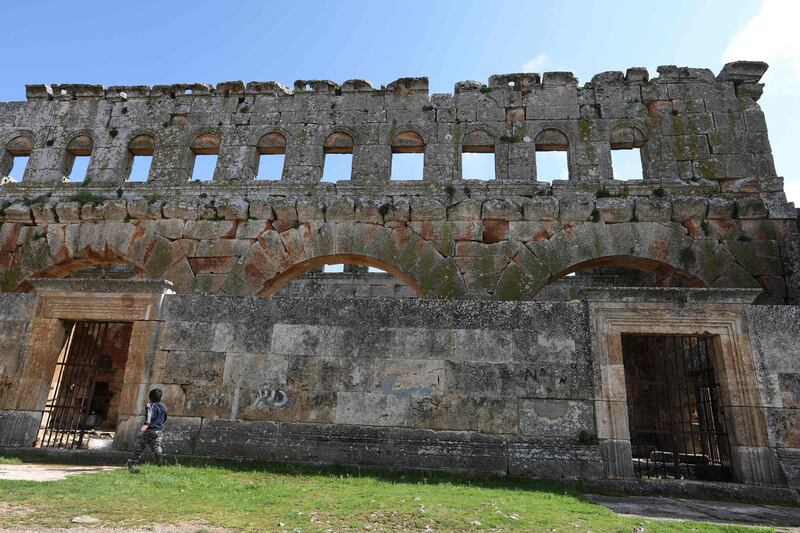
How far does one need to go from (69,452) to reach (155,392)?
1.55 m

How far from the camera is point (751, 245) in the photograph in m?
11.0

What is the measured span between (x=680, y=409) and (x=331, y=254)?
24.2ft

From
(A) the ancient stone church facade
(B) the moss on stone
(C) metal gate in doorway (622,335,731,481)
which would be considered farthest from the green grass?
(B) the moss on stone

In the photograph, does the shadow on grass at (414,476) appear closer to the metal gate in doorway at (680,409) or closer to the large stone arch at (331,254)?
the metal gate in doorway at (680,409)

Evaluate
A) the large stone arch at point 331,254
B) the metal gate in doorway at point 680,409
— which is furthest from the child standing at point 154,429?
the metal gate in doorway at point 680,409

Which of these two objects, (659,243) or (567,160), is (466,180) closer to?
(567,160)

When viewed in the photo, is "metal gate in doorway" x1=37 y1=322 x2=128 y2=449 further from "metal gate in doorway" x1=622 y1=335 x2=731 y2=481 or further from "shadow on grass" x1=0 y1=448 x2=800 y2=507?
"metal gate in doorway" x1=622 y1=335 x2=731 y2=481

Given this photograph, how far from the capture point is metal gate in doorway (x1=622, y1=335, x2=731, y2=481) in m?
6.90

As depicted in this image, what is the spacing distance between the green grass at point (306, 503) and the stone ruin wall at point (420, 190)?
6033mm

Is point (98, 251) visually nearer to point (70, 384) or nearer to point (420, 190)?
point (70, 384)

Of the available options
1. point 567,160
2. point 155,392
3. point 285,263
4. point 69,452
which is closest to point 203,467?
point 155,392

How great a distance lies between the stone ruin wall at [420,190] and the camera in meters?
11.3

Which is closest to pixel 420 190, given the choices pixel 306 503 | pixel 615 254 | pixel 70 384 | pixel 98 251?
pixel 615 254

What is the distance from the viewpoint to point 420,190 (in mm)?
12430
